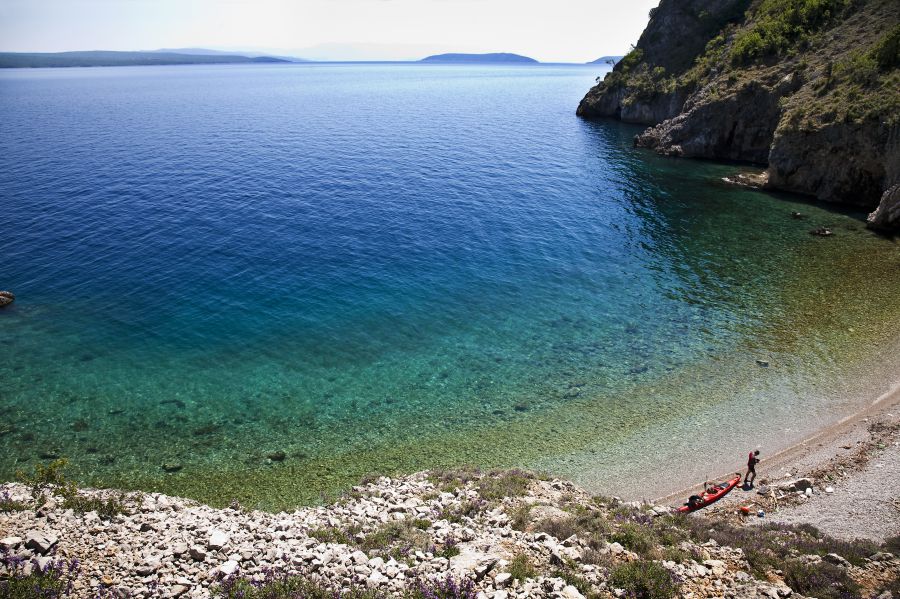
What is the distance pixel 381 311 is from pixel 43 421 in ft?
78.7

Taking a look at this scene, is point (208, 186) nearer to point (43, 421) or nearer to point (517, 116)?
point (43, 421)

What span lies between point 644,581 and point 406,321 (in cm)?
2843

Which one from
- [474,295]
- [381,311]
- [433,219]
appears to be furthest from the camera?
[433,219]

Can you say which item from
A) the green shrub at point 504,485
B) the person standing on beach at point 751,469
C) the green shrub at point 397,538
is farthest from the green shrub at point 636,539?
the person standing on beach at point 751,469

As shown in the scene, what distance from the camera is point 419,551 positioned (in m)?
18.2

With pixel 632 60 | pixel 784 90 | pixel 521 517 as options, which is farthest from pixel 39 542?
pixel 632 60

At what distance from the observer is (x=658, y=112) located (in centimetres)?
11750

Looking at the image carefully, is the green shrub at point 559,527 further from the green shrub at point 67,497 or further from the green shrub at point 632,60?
the green shrub at point 632,60

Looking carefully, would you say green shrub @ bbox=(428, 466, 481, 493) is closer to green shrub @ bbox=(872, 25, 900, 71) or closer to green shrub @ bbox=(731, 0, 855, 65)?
green shrub @ bbox=(872, 25, 900, 71)

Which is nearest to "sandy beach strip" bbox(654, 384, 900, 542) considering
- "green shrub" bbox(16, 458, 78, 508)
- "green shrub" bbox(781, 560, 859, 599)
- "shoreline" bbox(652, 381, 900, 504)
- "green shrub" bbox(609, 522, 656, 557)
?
"shoreline" bbox(652, 381, 900, 504)

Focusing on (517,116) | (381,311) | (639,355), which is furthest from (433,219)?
(517,116)

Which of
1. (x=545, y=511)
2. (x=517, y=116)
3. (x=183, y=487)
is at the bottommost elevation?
(x=183, y=487)

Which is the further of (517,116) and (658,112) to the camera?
(517,116)

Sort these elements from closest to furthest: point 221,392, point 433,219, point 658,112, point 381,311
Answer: point 221,392 → point 381,311 → point 433,219 → point 658,112
